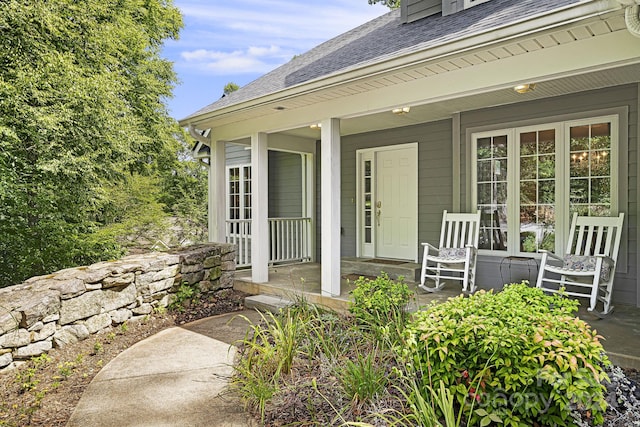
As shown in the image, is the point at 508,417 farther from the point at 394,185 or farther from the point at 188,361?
the point at 394,185

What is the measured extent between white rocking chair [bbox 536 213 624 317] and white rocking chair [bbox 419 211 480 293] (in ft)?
2.71

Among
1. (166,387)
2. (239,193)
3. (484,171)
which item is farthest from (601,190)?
(239,193)

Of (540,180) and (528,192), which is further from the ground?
(540,180)

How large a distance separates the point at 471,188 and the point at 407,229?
1.34 m

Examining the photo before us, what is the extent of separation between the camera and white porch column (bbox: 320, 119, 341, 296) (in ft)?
15.2

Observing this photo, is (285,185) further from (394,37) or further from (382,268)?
(394,37)

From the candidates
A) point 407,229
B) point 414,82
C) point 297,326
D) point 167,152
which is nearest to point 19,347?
point 297,326

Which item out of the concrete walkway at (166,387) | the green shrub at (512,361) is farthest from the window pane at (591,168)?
the concrete walkway at (166,387)

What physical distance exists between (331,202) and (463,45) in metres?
2.13

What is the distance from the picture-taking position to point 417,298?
4.52m

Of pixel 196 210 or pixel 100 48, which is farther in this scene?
pixel 196 210

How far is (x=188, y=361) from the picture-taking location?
11.4 feet

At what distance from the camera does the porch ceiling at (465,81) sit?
2.88 metres

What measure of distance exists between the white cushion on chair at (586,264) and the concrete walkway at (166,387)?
3428 mm
